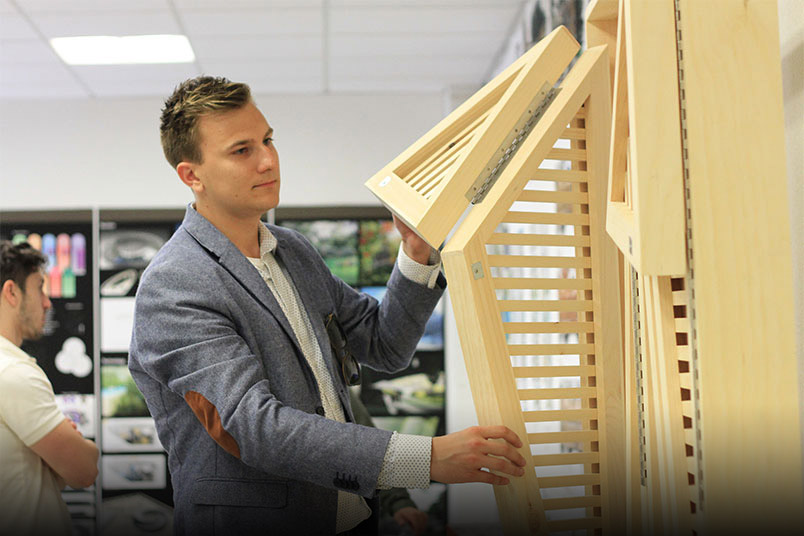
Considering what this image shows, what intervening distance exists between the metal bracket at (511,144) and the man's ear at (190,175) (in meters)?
0.71

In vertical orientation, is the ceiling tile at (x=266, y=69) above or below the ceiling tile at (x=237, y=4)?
above

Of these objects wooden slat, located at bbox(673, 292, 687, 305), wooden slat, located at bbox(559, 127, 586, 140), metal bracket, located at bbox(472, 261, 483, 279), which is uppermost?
wooden slat, located at bbox(559, 127, 586, 140)

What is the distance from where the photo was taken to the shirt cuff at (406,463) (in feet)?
4.30

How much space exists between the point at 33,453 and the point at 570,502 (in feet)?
6.54

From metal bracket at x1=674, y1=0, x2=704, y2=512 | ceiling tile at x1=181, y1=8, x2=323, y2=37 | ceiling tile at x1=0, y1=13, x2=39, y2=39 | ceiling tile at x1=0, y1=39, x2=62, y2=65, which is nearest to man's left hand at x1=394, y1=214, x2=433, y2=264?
metal bracket at x1=674, y1=0, x2=704, y2=512

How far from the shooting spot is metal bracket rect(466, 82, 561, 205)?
126cm

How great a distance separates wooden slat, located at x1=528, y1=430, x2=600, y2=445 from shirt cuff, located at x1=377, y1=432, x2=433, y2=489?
18cm

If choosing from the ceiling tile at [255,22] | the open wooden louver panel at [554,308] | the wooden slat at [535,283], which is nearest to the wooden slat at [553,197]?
the open wooden louver panel at [554,308]

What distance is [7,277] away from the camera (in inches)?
112

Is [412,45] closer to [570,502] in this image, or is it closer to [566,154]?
[566,154]

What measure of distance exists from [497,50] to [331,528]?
3683mm

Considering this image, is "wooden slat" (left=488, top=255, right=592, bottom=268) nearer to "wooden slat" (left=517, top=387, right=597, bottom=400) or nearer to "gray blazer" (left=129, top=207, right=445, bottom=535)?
"wooden slat" (left=517, top=387, right=597, bottom=400)

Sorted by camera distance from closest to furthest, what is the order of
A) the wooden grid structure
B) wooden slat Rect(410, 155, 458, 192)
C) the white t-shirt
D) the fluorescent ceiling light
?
the wooden grid structure
wooden slat Rect(410, 155, 458, 192)
the white t-shirt
the fluorescent ceiling light

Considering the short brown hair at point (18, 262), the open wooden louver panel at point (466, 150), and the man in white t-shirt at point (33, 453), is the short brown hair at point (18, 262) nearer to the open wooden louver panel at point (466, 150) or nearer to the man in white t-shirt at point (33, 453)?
the man in white t-shirt at point (33, 453)
